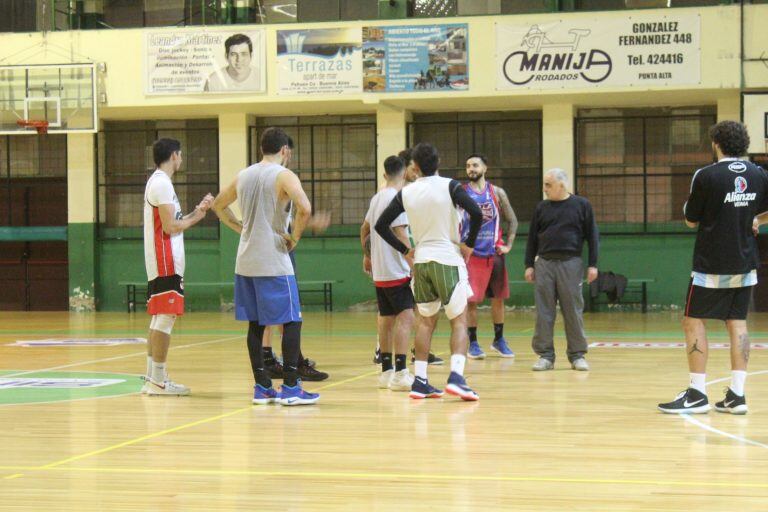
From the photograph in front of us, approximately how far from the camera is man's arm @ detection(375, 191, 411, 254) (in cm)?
894

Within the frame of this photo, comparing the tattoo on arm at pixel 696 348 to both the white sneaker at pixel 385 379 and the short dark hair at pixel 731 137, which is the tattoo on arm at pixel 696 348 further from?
the white sneaker at pixel 385 379

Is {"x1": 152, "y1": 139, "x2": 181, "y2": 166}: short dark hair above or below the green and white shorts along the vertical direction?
above

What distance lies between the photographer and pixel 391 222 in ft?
29.6

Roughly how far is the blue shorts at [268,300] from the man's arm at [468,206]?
4.46 ft

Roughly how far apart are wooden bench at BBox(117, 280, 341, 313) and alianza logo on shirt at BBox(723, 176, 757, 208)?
14.5 metres

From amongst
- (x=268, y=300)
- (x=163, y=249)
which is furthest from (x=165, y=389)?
(x=268, y=300)

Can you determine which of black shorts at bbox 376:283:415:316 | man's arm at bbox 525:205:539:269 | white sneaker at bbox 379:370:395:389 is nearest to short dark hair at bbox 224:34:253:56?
man's arm at bbox 525:205:539:269

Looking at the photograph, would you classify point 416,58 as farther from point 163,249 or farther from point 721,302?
point 721,302

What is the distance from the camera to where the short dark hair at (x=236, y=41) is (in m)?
21.0

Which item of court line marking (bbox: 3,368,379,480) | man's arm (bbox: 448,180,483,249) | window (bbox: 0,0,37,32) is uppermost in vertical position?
window (bbox: 0,0,37,32)

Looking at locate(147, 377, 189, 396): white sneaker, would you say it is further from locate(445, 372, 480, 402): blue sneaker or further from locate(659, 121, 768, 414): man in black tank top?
locate(659, 121, 768, 414): man in black tank top

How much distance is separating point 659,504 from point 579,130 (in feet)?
55.5

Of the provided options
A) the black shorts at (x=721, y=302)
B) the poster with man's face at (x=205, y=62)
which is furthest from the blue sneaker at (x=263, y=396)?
the poster with man's face at (x=205, y=62)

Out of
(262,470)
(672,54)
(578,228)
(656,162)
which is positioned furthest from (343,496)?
(656,162)
